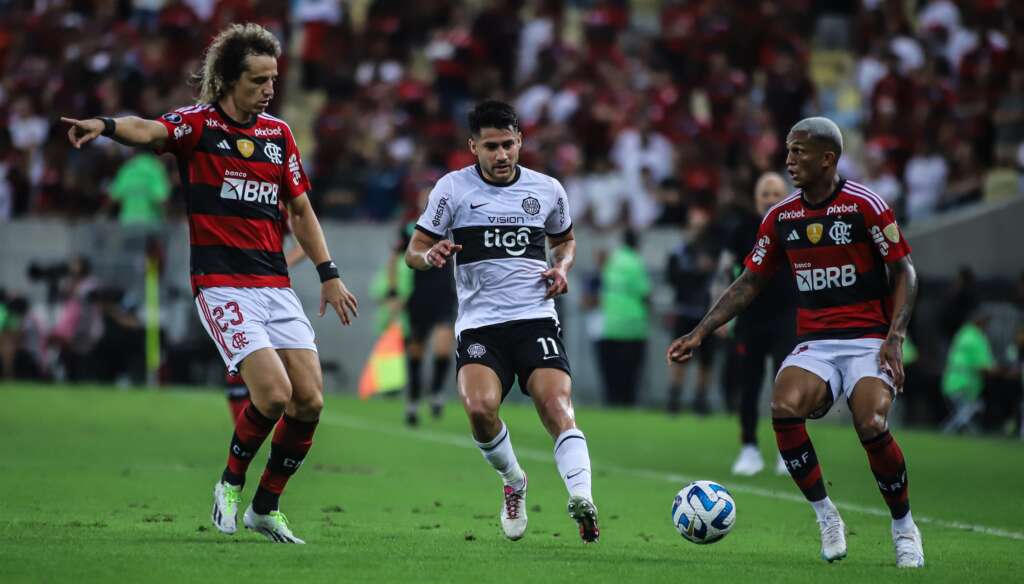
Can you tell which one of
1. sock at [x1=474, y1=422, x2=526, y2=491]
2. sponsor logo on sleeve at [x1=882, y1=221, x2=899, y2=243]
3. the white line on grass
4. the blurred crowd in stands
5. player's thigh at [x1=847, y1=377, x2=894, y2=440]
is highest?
the blurred crowd in stands

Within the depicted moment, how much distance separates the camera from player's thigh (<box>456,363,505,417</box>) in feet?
28.5

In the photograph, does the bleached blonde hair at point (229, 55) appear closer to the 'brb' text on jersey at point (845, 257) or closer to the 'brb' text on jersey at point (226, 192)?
the 'brb' text on jersey at point (226, 192)

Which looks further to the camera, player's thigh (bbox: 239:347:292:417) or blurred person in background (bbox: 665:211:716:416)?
blurred person in background (bbox: 665:211:716:416)

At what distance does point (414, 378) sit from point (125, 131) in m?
11.2

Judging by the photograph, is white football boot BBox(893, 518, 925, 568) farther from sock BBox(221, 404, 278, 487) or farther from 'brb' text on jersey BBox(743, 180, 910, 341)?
sock BBox(221, 404, 278, 487)

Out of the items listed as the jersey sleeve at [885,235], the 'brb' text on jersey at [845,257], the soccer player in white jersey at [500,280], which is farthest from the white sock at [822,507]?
the soccer player in white jersey at [500,280]

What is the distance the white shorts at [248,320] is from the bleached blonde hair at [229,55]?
3.42ft

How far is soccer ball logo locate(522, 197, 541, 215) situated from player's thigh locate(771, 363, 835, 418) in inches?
67.2

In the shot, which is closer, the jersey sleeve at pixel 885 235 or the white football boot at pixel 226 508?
the jersey sleeve at pixel 885 235

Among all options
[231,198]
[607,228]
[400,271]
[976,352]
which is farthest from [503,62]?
[231,198]

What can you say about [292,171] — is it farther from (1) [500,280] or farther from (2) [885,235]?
(2) [885,235]

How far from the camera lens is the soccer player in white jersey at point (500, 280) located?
880 centimetres

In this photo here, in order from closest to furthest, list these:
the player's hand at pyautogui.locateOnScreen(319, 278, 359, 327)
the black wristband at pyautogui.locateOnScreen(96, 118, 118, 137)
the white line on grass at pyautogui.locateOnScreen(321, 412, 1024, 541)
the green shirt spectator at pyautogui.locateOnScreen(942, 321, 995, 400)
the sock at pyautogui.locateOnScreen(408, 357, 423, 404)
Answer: the black wristband at pyautogui.locateOnScreen(96, 118, 118, 137) < the player's hand at pyautogui.locateOnScreen(319, 278, 359, 327) < the white line on grass at pyautogui.locateOnScreen(321, 412, 1024, 541) < the sock at pyautogui.locateOnScreen(408, 357, 423, 404) < the green shirt spectator at pyautogui.locateOnScreen(942, 321, 995, 400)

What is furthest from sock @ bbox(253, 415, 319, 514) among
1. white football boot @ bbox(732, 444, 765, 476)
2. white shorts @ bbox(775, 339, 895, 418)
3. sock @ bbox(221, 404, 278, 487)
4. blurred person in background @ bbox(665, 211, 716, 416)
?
blurred person in background @ bbox(665, 211, 716, 416)
